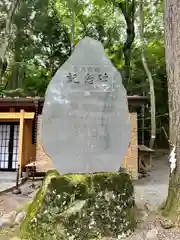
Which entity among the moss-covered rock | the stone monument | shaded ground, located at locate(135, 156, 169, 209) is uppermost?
the stone monument

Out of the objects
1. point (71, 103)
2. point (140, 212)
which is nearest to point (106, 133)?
point (71, 103)

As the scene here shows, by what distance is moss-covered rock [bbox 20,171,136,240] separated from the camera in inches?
136

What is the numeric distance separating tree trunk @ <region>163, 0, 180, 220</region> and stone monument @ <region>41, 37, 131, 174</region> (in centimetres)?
88

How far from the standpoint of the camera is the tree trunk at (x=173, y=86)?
4262 millimetres

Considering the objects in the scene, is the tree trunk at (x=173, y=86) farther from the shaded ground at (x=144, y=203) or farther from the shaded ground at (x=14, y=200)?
the shaded ground at (x=14, y=200)

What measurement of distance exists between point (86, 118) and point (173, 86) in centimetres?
162

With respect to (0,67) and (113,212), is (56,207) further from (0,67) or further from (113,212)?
(0,67)

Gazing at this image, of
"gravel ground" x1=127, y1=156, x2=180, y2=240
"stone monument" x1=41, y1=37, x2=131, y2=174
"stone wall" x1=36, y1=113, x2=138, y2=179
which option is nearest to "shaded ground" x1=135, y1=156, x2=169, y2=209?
"gravel ground" x1=127, y1=156, x2=180, y2=240

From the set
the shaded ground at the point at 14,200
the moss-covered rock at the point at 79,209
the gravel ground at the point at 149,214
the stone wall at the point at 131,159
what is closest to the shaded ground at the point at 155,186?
the gravel ground at the point at 149,214

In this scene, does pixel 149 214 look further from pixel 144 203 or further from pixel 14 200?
pixel 14 200

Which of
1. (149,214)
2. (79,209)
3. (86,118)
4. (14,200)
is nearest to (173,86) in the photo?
(86,118)

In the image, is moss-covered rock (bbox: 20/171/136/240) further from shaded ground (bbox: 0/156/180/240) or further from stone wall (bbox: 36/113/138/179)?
stone wall (bbox: 36/113/138/179)

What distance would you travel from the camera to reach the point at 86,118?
4.15 metres

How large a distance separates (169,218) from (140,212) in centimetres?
55
